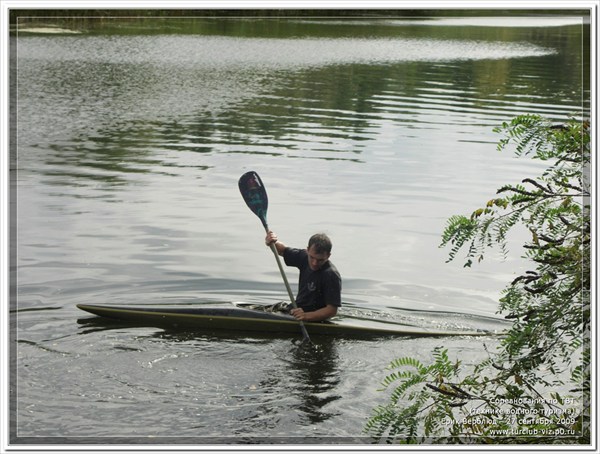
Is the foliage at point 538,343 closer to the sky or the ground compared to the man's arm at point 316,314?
closer to the sky

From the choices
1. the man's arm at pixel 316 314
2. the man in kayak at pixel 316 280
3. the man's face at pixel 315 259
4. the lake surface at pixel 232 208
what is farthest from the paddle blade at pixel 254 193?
the man's arm at pixel 316 314

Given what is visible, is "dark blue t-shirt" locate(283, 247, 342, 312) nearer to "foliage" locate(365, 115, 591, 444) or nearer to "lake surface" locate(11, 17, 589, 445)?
"lake surface" locate(11, 17, 589, 445)

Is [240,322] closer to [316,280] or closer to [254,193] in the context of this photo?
[316,280]

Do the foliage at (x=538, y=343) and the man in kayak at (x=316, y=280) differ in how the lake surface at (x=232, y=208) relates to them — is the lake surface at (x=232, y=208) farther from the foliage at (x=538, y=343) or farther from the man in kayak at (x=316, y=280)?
the foliage at (x=538, y=343)

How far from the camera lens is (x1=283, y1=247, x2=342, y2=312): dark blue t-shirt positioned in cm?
903

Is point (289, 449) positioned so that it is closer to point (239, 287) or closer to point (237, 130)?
point (239, 287)

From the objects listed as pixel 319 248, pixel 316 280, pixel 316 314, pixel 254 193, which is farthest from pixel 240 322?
pixel 254 193

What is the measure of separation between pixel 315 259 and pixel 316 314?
1.86 feet

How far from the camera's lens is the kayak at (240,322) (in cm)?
917

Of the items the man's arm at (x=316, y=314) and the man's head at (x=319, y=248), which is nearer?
the man's head at (x=319, y=248)

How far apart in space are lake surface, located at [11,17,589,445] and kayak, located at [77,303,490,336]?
0.47ft

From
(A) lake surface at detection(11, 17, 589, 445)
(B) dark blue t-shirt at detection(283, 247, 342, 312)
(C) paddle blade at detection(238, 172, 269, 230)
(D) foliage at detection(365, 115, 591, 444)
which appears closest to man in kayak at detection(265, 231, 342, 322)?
(B) dark blue t-shirt at detection(283, 247, 342, 312)

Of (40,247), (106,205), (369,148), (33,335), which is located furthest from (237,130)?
(33,335)

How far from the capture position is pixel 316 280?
9.14 m
